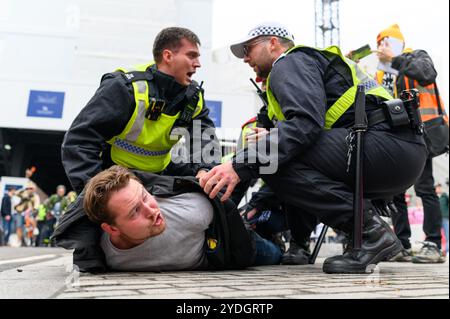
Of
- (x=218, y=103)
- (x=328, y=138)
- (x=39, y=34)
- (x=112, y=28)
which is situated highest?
(x=112, y=28)

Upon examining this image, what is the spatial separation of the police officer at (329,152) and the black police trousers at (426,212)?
4.87 feet

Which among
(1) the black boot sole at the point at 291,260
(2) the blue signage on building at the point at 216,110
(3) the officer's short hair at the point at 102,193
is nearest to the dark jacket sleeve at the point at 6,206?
(2) the blue signage on building at the point at 216,110

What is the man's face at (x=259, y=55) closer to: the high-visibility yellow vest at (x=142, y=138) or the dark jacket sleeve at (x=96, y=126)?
the high-visibility yellow vest at (x=142, y=138)

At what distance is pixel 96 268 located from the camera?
1.84 metres

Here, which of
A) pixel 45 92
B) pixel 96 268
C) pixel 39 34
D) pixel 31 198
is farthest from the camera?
pixel 39 34

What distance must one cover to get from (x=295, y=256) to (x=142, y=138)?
1111mm

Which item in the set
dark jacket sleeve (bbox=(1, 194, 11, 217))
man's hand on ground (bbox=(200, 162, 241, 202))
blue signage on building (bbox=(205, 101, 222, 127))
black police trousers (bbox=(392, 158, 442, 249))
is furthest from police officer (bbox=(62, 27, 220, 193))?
blue signage on building (bbox=(205, 101, 222, 127))

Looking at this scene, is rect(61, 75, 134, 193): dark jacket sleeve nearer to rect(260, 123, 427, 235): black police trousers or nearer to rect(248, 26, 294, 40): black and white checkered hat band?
rect(248, 26, 294, 40): black and white checkered hat band

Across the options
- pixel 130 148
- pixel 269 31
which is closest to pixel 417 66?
pixel 269 31

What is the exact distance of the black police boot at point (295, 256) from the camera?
271 centimetres

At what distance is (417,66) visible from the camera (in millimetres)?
3316

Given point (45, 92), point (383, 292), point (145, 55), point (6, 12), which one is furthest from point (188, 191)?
point (145, 55)

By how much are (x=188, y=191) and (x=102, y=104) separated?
667 millimetres

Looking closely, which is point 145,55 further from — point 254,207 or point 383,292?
point 383,292
